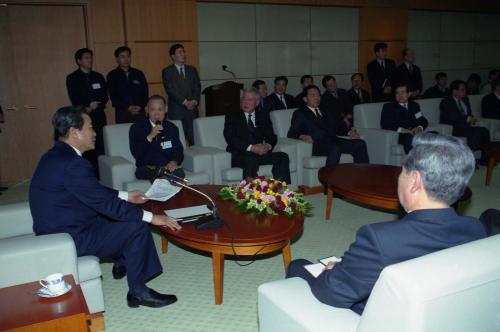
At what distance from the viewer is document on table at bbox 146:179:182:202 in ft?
11.7

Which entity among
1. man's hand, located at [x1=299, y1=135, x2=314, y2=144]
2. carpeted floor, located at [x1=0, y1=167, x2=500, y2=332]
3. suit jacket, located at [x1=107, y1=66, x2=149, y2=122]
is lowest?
carpeted floor, located at [x1=0, y1=167, x2=500, y2=332]

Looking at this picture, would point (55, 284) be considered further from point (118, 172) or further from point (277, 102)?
point (277, 102)

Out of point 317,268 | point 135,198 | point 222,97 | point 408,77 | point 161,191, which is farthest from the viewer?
point 408,77

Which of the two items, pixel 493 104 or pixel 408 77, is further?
pixel 408 77

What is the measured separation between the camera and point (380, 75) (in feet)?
28.3

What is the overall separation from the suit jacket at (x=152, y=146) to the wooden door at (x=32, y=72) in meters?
2.48

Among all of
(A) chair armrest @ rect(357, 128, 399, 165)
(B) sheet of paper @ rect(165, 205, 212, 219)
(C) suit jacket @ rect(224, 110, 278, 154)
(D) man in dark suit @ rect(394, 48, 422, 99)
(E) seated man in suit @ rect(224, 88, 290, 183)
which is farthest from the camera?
(D) man in dark suit @ rect(394, 48, 422, 99)

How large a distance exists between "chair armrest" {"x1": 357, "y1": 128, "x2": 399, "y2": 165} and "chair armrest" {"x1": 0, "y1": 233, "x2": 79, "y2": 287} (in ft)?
15.1

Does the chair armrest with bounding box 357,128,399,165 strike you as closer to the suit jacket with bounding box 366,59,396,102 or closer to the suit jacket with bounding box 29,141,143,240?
the suit jacket with bounding box 366,59,396,102

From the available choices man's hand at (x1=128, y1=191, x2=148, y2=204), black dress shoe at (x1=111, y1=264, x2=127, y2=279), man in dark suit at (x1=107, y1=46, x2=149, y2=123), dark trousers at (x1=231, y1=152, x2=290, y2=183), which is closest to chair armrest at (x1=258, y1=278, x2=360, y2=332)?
man's hand at (x1=128, y1=191, x2=148, y2=204)

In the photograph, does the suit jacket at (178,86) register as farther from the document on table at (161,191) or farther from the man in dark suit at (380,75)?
the man in dark suit at (380,75)

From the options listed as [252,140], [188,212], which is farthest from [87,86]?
[188,212]

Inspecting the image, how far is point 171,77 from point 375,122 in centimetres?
293

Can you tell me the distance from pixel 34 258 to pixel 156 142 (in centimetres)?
259
